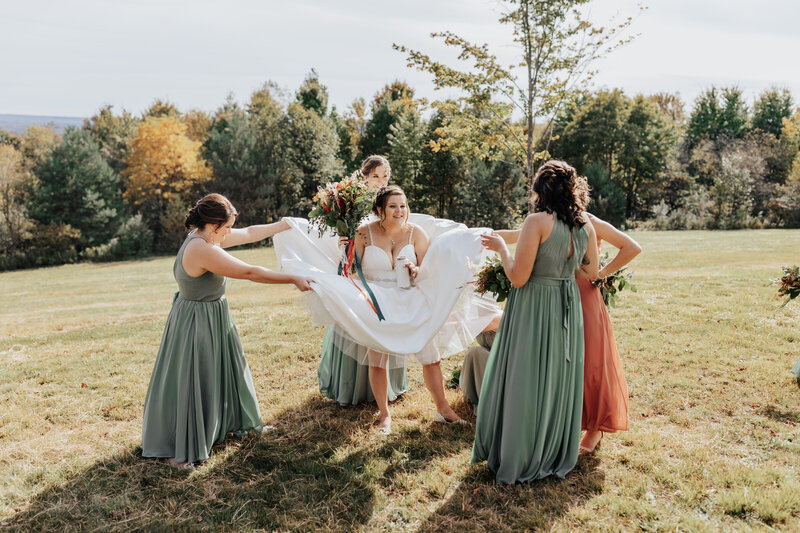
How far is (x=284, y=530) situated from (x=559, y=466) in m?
2.44

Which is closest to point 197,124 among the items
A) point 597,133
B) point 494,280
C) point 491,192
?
point 491,192

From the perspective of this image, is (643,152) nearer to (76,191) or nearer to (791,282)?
(791,282)

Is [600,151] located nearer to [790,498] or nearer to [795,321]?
[795,321]

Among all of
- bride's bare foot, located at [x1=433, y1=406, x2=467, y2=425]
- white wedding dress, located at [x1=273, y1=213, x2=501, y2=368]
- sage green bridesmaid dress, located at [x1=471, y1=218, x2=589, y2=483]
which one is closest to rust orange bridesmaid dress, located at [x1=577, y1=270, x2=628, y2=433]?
sage green bridesmaid dress, located at [x1=471, y1=218, x2=589, y2=483]

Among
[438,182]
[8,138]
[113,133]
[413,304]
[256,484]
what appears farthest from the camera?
[8,138]

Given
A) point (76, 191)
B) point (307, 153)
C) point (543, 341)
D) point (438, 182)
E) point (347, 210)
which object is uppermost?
point (307, 153)

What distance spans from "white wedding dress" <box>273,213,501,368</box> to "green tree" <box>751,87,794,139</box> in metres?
57.4

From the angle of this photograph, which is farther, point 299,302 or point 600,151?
point 600,151

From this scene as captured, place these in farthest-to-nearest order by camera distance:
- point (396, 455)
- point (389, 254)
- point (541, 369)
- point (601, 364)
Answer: point (389, 254), point (396, 455), point (601, 364), point (541, 369)

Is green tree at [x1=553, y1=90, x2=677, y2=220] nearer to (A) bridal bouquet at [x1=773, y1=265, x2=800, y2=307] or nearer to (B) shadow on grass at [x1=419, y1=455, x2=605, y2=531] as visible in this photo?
(A) bridal bouquet at [x1=773, y1=265, x2=800, y2=307]

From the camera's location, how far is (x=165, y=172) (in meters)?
40.6

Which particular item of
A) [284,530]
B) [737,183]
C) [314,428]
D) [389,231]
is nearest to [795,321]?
[389,231]

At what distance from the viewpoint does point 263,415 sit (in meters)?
6.46

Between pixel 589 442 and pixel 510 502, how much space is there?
133 centimetres
